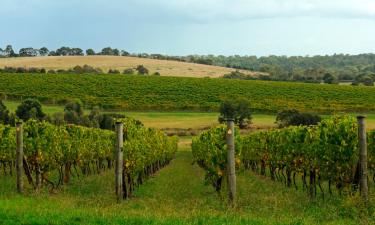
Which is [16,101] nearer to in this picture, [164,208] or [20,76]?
[20,76]

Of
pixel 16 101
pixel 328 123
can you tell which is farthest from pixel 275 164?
pixel 16 101

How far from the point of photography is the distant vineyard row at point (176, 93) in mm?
90875

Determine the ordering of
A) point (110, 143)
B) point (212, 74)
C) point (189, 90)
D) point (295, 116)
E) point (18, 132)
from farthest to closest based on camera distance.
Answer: point (212, 74), point (189, 90), point (295, 116), point (110, 143), point (18, 132)

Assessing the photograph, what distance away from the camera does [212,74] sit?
140 metres

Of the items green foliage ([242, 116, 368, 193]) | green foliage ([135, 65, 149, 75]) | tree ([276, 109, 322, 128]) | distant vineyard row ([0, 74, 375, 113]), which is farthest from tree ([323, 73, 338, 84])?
green foliage ([242, 116, 368, 193])

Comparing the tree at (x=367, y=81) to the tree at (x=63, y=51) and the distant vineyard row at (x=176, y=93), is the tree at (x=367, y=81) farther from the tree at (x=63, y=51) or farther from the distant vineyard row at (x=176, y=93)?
the tree at (x=63, y=51)

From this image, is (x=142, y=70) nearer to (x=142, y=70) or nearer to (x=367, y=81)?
(x=142, y=70)

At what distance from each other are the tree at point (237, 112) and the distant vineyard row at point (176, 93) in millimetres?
8429

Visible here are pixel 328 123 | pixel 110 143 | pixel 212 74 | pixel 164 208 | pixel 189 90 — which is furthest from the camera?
pixel 212 74

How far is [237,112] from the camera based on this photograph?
7812 cm

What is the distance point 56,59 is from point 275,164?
431 ft

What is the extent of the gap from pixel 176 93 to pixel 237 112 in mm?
24183

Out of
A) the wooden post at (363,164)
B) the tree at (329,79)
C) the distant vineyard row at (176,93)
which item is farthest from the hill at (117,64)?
the wooden post at (363,164)

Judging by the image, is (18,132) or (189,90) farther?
(189,90)
